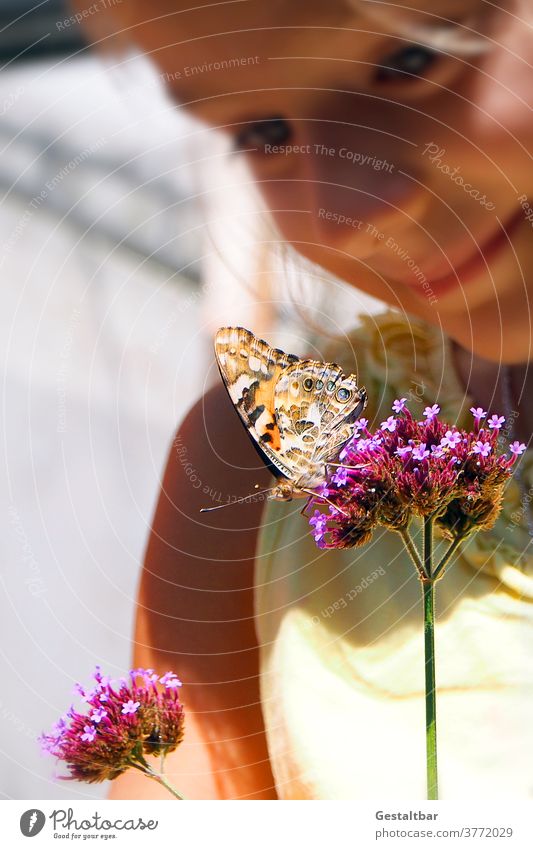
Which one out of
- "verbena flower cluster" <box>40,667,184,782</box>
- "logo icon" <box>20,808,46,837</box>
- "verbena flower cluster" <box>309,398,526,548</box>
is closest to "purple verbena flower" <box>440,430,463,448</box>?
"verbena flower cluster" <box>309,398,526,548</box>

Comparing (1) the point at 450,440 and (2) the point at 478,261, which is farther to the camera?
(2) the point at 478,261

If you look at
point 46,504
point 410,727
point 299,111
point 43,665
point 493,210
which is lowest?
point 410,727

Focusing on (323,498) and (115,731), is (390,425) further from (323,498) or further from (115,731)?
(115,731)

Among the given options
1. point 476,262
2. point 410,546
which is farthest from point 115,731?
point 476,262

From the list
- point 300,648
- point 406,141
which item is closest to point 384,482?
point 300,648

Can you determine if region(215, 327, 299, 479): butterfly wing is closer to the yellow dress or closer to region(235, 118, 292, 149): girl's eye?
the yellow dress

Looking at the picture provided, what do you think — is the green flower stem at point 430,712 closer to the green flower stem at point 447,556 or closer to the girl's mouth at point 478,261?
the green flower stem at point 447,556

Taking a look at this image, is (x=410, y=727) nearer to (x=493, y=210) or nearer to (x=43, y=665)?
(x=43, y=665)
